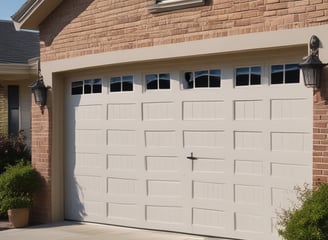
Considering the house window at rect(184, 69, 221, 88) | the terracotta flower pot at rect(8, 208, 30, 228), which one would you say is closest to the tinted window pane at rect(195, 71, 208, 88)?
the house window at rect(184, 69, 221, 88)

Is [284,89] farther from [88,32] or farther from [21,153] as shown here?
[21,153]

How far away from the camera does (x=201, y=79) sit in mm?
9172

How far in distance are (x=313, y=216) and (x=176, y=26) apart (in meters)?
3.86

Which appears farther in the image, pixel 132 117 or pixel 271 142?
pixel 132 117

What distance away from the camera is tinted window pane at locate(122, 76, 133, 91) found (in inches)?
401

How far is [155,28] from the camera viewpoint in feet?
30.8

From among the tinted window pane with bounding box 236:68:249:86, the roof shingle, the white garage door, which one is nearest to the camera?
the white garage door

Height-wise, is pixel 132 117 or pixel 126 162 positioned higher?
pixel 132 117

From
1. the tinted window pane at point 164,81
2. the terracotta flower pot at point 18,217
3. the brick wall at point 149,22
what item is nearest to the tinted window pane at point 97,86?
the brick wall at point 149,22

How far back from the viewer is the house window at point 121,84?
1020cm

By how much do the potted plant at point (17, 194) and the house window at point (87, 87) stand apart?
1719 millimetres

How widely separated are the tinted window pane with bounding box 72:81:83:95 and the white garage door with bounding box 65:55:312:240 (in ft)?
0.07

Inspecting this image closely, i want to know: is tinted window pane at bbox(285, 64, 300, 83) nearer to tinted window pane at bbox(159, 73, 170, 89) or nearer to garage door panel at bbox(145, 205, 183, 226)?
tinted window pane at bbox(159, 73, 170, 89)

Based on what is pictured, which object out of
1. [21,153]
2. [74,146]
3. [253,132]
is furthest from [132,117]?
[21,153]
